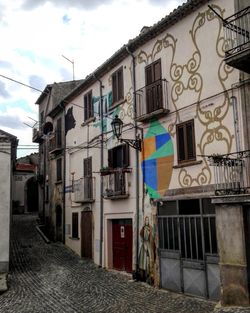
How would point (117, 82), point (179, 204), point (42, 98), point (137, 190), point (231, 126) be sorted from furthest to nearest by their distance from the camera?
point (42, 98) < point (117, 82) < point (137, 190) < point (179, 204) < point (231, 126)

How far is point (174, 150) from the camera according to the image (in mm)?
14672

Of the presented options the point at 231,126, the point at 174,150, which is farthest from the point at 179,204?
the point at 231,126

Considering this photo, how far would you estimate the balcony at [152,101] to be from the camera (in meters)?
15.0

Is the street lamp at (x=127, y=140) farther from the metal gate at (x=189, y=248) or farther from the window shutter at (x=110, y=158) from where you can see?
the metal gate at (x=189, y=248)

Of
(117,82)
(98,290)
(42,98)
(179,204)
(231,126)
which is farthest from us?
(42,98)

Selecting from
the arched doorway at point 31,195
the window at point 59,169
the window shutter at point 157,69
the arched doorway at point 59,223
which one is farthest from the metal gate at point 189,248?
the arched doorway at point 31,195

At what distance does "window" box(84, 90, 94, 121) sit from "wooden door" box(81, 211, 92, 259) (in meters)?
→ 4.87

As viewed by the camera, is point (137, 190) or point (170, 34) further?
point (137, 190)

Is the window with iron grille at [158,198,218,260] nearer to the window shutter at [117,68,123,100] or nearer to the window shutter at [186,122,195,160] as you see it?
the window shutter at [186,122,195,160]

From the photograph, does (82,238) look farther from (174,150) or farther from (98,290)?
(174,150)

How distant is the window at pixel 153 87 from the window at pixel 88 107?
5647 millimetres

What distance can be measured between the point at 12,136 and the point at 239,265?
40.9 feet

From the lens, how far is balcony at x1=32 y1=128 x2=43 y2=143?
31656mm

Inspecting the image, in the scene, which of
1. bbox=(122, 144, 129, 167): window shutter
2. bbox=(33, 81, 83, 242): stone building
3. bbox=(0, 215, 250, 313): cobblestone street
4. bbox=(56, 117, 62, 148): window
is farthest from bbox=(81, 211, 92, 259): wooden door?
bbox=(56, 117, 62, 148): window
